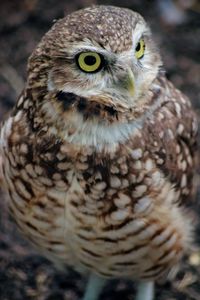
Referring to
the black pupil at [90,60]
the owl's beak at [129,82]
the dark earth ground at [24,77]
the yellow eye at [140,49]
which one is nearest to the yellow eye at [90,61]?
the black pupil at [90,60]

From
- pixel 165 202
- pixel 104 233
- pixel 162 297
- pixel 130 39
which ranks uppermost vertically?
pixel 130 39

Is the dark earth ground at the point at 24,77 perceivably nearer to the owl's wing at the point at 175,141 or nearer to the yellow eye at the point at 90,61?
the owl's wing at the point at 175,141

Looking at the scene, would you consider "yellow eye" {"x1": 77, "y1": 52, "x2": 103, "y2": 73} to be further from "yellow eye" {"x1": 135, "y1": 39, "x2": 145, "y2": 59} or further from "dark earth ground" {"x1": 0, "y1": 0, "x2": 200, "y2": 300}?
"dark earth ground" {"x1": 0, "y1": 0, "x2": 200, "y2": 300}

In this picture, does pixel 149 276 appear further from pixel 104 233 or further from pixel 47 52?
pixel 47 52

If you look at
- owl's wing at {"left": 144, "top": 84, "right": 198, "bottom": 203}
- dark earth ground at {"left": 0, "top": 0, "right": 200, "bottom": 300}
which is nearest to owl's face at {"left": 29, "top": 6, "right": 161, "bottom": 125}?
owl's wing at {"left": 144, "top": 84, "right": 198, "bottom": 203}

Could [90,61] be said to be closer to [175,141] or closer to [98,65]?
[98,65]

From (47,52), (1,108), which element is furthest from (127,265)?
(1,108)
